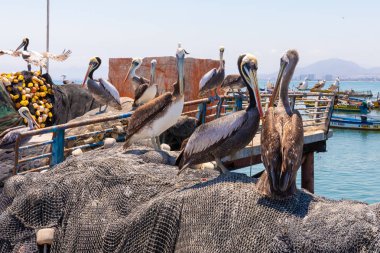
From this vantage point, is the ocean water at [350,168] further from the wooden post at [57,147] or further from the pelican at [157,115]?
the wooden post at [57,147]

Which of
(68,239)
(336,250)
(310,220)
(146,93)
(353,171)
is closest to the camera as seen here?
(336,250)

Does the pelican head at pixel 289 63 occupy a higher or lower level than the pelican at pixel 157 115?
higher

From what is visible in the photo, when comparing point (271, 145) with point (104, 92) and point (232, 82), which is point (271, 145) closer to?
point (104, 92)

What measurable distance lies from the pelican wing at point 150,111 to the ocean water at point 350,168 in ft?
34.3

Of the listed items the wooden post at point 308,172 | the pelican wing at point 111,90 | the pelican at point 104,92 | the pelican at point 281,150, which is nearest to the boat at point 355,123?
the wooden post at point 308,172

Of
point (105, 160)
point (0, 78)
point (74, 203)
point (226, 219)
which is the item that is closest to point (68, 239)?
point (74, 203)

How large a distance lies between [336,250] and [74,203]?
9.34 feet

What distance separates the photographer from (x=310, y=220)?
4410mm

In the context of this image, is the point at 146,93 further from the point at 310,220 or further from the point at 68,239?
the point at 310,220

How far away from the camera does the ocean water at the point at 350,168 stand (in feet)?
76.6

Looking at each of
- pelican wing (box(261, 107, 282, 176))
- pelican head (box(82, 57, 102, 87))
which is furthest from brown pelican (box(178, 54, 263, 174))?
pelican head (box(82, 57, 102, 87))

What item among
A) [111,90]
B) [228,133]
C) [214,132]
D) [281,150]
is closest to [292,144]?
[281,150]

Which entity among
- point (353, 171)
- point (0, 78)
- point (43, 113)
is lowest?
point (353, 171)

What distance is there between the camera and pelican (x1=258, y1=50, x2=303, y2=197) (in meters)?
4.81
